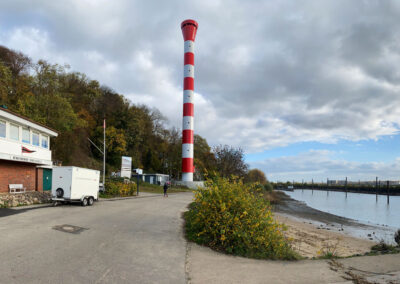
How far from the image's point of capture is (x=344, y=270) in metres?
5.74

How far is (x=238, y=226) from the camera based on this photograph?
737 cm

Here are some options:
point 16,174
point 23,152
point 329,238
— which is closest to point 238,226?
point 329,238

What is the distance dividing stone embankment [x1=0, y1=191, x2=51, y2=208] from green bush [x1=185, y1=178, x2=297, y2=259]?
42.3 feet

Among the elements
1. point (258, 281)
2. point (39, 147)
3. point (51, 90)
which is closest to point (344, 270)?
point (258, 281)

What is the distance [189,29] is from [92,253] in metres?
46.2

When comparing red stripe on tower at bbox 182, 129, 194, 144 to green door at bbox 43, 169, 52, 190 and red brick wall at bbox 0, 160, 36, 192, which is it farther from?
red brick wall at bbox 0, 160, 36, 192

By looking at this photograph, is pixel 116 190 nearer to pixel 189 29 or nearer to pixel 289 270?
pixel 289 270

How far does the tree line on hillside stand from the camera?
31438mm

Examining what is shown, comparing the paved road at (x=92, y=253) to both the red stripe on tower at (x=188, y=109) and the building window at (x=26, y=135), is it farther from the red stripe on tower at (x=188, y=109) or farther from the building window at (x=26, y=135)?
the red stripe on tower at (x=188, y=109)

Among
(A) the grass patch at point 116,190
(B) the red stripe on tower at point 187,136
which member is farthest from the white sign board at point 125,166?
(B) the red stripe on tower at point 187,136

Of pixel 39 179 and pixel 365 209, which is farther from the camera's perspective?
pixel 365 209

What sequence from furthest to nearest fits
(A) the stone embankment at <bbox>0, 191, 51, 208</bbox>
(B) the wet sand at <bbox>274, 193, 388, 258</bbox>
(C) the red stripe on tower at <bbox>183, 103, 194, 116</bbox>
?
1. (C) the red stripe on tower at <bbox>183, 103, 194, 116</bbox>
2. (A) the stone embankment at <bbox>0, 191, 51, 208</bbox>
3. (B) the wet sand at <bbox>274, 193, 388, 258</bbox>

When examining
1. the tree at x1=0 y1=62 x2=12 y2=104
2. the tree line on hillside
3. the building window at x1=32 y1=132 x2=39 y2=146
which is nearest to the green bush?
the tree line on hillside

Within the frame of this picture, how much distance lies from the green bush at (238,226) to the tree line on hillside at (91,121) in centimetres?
620
